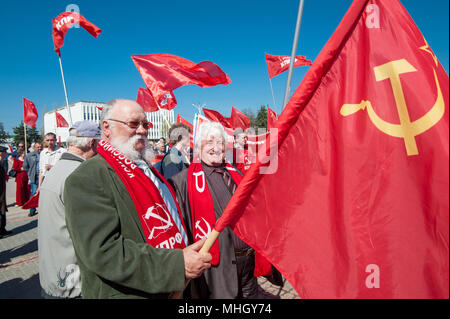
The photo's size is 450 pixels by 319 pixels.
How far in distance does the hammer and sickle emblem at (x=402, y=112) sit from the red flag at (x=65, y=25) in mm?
6136

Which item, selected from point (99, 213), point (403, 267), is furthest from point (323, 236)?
point (99, 213)

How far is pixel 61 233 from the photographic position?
197 centimetres

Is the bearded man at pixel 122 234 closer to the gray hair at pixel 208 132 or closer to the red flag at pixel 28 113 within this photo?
the gray hair at pixel 208 132

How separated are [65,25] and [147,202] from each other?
6.06 metres

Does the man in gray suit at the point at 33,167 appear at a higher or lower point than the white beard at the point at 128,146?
lower

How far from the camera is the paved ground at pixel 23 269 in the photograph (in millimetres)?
3629

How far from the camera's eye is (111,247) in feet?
4.48

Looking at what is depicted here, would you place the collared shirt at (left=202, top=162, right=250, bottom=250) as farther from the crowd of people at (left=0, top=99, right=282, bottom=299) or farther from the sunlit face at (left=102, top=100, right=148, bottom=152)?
the sunlit face at (left=102, top=100, right=148, bottom=152)

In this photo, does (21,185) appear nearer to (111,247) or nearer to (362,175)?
(111,247)

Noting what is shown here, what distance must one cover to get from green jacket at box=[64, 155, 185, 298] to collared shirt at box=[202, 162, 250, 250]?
95 centimetres

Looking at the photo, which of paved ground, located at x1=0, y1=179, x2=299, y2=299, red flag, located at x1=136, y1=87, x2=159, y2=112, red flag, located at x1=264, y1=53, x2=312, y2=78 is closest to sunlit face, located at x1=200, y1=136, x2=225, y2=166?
paved ground, located at x1=0, y1=179, x2=299, y2=299

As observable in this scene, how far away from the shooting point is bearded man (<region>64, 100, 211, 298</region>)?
1.36 meters

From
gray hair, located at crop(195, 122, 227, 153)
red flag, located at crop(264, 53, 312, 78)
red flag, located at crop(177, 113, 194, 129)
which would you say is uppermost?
red flag, located at crop(264, 53, 312, 78)

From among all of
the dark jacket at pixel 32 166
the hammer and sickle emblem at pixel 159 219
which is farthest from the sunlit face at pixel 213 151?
the dark jacket at pixel 32 166
